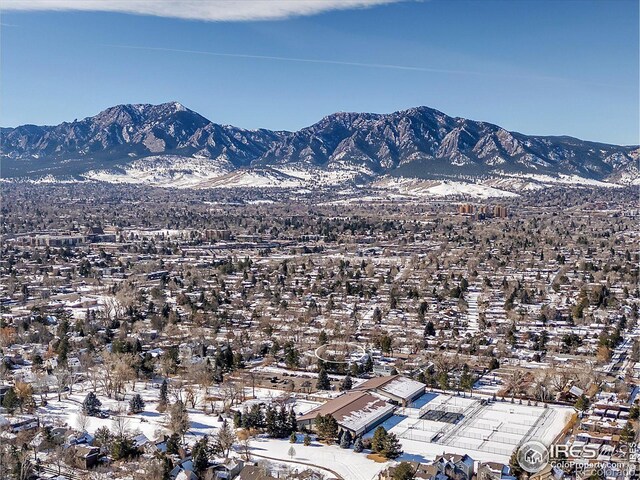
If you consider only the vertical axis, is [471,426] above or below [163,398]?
below

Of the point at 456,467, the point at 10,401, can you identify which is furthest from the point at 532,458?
the point at 10,401

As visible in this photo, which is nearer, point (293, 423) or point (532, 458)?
point (532, 458)

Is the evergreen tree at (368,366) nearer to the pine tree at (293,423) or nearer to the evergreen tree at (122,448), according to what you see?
the pine tree at (293,423)

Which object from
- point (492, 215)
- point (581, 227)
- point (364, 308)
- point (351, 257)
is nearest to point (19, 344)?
point (364, 308)

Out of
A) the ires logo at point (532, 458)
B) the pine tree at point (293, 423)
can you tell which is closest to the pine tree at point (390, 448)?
the pine tree at point (293, 423)

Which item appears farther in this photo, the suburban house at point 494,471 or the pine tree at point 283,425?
the pine tree at point 283,425

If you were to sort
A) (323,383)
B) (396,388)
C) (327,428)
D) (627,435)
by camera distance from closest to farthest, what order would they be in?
(627,435), (327,428), (396,388), (323,383)

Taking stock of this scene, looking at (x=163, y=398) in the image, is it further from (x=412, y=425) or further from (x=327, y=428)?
(x=412, y=425)
